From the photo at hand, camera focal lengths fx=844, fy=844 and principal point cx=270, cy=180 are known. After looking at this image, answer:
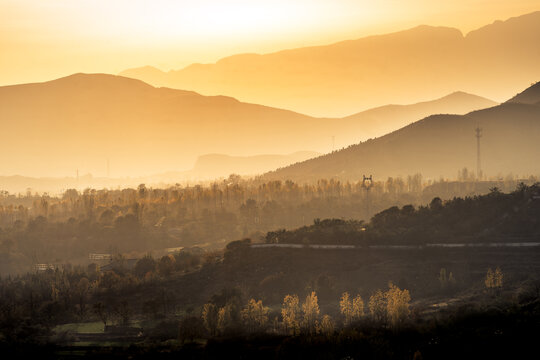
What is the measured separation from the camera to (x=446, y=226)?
13238cm

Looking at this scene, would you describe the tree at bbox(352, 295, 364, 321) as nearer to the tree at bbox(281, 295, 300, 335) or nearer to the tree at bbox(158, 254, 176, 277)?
the tree at bbox(281, 295, 300, 335)

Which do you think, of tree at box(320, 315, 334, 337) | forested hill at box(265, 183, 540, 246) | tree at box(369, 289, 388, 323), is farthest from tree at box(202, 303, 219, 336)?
forested hill at box(265, 183, 540, 246)

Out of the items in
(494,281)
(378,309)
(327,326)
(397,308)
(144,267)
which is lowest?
(327,326)

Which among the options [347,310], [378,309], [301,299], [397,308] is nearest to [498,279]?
[378,309]

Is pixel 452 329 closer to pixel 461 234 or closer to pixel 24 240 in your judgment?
pixel 461 234

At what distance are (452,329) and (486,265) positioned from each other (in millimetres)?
36882

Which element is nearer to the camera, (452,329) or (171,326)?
(452,329)

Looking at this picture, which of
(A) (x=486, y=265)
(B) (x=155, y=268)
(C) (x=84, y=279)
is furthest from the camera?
(B) (x=155, y=268)

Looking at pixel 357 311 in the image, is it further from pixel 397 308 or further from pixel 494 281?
pixel 494 281

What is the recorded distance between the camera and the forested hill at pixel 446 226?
126562mm

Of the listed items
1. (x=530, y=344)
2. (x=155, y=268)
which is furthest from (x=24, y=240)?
(x=530, y=344)

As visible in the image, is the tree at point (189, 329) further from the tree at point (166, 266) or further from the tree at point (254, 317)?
the tree at point (166, 266)

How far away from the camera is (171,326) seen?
97188mm

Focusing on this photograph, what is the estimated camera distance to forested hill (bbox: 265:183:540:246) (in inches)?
4983
